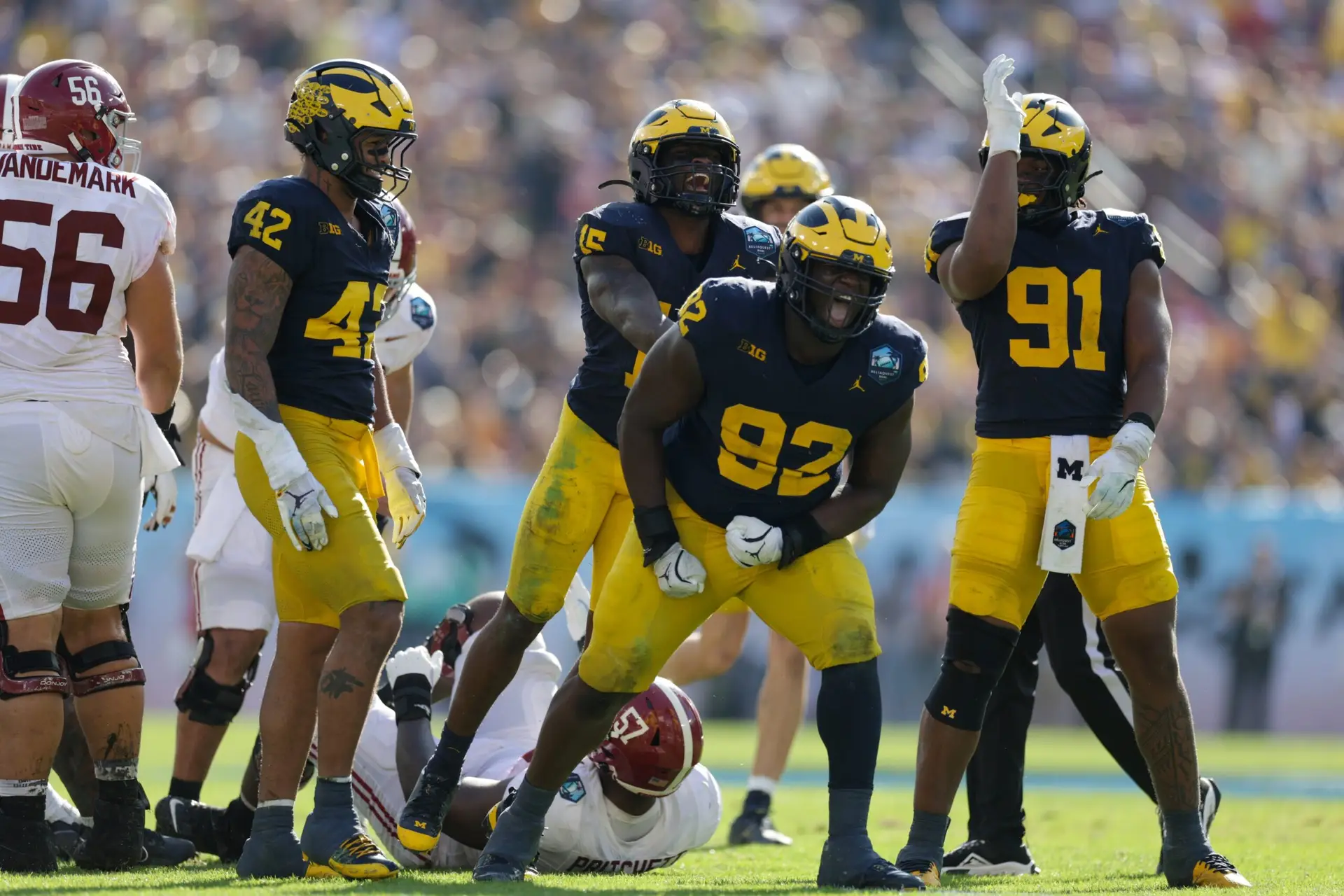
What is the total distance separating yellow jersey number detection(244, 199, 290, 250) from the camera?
5152 millimetres

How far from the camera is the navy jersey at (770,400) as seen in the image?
4.90 m

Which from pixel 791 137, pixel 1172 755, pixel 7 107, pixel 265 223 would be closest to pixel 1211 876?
pixel 1172 755

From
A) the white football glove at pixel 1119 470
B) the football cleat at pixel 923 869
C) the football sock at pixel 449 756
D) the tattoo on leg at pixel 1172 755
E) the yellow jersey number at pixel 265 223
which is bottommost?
the football cleat at pixel 923 869

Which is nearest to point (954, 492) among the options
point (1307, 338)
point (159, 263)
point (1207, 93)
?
point (1307, 338)

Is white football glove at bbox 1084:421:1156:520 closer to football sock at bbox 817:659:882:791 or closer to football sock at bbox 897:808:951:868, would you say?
football sock at bbox 817:659:882:791

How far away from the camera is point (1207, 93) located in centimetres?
1805

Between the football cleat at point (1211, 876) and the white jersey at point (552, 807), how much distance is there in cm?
142

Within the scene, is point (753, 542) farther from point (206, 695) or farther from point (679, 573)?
point (206, 695)

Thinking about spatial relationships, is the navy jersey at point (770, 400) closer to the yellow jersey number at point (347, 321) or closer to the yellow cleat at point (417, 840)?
the yellow jersey number at point (347, 321)

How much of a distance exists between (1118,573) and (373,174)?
2.45m

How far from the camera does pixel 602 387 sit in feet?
18.5

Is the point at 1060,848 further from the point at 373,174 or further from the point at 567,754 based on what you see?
the point at 373,174

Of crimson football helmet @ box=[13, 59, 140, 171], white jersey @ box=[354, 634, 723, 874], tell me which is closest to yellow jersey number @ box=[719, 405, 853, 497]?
white jersey @ box=[354, 634, 723, 874]

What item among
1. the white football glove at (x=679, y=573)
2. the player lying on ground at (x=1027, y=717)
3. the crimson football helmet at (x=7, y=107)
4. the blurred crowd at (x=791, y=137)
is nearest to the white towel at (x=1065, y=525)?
the player lying on ground at (x=1027, y=717)
